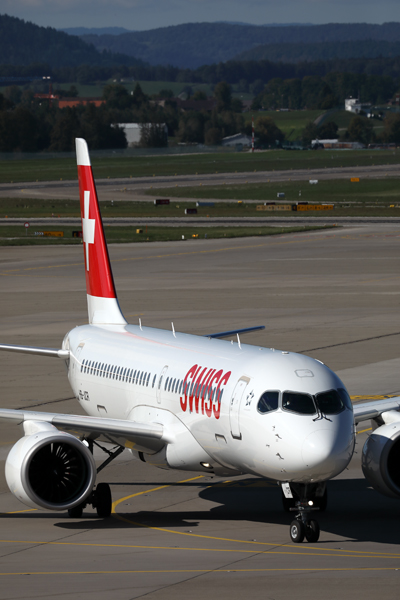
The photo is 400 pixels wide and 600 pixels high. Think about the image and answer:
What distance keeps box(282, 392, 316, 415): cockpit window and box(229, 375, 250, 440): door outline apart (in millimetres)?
1277

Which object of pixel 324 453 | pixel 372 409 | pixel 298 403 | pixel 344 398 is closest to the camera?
pixel 324 453

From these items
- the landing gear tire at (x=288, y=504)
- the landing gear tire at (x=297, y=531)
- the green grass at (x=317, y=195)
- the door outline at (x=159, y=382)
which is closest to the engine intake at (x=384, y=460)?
the landing gear tire at (x=288, y=504)

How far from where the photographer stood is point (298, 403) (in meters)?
20.4

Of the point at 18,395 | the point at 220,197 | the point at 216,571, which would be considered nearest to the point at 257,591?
the point at 216,571

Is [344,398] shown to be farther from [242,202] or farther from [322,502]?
[242,202]

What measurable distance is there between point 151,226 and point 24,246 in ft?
80.6

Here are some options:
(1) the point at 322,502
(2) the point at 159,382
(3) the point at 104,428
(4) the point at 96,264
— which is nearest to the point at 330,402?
(1) the point at 322,502

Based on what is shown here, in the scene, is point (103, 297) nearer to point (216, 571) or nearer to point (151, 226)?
point (216, 571)

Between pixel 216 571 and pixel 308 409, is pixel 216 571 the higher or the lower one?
the lower one

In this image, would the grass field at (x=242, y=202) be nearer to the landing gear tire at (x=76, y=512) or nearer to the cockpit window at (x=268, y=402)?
the landing gear tire at (x=76, y=512)

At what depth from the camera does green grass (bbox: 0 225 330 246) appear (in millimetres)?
108375

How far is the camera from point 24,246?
346 ft

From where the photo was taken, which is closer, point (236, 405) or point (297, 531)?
point (297, 531)

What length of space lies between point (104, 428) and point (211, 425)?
8.41ft
